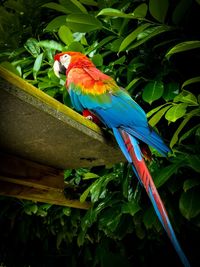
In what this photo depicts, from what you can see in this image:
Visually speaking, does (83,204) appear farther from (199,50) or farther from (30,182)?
(199,50)

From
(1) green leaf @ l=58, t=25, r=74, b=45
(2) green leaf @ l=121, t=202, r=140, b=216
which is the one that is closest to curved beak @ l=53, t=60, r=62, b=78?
(1) green leaf @ l=58, t=25, r=74, b=45

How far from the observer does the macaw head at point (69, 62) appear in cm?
121

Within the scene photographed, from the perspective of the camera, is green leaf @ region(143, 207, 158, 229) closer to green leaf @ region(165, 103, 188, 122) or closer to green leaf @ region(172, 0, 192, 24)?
green leaf @ region(165, 103, 188, 122)

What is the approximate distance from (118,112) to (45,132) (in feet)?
0.93

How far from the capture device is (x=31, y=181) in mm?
1068

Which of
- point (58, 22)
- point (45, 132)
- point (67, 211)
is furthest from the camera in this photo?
point (67, 211)

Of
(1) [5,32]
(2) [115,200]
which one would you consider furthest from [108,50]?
(2) [115,200]

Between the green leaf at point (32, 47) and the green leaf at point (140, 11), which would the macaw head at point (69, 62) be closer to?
the green leaf at point (32, 47)

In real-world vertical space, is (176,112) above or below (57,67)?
below

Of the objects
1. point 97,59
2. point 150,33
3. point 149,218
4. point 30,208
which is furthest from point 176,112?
point 30,208

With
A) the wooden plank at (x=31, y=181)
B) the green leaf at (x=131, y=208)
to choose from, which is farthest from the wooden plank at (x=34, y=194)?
the green leaf at (x=131, y=208)

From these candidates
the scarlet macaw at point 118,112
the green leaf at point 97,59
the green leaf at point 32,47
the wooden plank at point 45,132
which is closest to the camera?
the wooden plank at point 45,132

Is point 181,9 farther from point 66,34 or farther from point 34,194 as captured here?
point 34,194

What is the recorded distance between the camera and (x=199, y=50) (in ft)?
3.97
